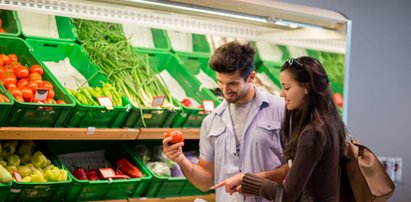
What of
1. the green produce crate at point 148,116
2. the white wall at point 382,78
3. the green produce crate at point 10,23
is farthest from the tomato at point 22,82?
the white wall at point 382,78

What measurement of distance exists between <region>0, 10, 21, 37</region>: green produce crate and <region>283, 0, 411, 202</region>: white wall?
7.59 ft

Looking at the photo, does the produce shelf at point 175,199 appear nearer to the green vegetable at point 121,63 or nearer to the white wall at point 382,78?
the green vegetable at point 121,63

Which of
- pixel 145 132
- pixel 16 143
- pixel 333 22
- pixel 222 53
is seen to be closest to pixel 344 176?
pixel 222 53

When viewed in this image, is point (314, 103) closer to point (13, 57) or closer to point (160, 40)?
point (13, 57)

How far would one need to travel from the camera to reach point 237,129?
3641 millimetres

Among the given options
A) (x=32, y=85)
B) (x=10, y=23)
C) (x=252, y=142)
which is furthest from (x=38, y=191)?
(x=252, y=142)

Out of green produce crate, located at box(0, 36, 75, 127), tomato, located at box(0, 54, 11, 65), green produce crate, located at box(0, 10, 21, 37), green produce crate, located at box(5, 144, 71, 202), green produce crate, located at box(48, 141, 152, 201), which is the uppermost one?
green produce crate, located at box(0, 10, 21, 37)

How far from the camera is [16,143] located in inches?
162

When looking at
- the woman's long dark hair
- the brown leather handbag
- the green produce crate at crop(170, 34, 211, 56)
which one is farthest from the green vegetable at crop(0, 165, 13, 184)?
the green produce crate at crop(170, 34, 211, 56)

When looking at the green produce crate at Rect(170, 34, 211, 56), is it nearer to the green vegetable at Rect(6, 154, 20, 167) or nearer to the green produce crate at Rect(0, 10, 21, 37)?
the green produce crate at Rect(0, 10, 21, 37)

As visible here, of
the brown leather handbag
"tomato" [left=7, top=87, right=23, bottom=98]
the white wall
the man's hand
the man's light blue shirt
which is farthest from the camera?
the white wall

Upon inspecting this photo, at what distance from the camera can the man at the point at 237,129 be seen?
3.46m

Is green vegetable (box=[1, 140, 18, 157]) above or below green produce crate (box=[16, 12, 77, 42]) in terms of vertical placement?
below

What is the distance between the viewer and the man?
3.46m
